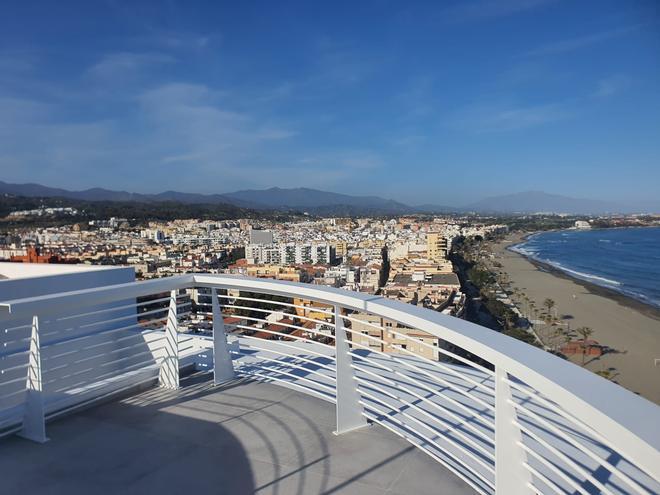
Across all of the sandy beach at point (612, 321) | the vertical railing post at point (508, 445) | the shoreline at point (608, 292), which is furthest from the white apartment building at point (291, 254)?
the vertical railing post at point (508, 445)

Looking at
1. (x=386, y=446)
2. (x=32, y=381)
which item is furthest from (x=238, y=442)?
(x=32, y=381)

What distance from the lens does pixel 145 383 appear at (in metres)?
2.71

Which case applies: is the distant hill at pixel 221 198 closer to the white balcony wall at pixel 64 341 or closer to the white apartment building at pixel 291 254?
the white apartment building at pixel 291 254

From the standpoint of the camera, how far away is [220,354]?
2.73 meters

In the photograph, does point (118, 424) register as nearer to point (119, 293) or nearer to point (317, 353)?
point (119, 293)

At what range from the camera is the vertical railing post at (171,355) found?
2.66 m

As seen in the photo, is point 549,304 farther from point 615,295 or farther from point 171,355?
point 171,355

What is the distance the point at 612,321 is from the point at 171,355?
2823 centimetres

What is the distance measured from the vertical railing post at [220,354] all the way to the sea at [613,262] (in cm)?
3215

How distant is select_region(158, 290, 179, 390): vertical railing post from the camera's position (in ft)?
8.72

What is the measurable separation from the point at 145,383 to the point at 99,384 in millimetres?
243

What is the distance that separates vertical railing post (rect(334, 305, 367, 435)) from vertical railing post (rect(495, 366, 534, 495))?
910 millimetres

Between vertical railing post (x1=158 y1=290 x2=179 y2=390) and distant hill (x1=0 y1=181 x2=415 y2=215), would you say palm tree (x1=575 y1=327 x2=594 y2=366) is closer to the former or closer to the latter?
vertical railing post (x1=158 y1=290 x2=179 y2=390)

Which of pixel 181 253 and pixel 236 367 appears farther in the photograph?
pixel 181 253
